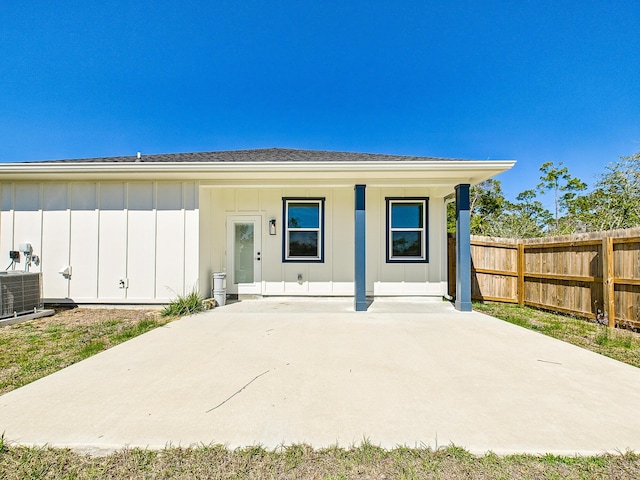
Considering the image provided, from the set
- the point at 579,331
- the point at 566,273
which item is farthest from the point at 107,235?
the point at 566,273

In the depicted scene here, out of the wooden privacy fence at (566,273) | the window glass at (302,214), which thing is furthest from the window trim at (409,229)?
the window glass at (302,214)

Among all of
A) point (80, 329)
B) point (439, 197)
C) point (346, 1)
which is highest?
point (346, 1)

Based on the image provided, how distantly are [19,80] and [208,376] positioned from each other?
1290 cm

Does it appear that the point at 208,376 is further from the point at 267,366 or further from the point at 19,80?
the point at 19,80

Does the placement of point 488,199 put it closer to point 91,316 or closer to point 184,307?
point 184,307

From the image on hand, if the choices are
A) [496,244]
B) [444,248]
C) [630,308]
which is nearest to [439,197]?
[444,248]

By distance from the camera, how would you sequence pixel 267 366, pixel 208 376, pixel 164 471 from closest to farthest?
pixel 164 471 → pixel 208 376 → pixel 267 366

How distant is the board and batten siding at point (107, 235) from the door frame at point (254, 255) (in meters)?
1.17

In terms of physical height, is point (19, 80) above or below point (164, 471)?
above

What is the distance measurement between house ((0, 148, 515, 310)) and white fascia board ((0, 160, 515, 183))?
2 cm

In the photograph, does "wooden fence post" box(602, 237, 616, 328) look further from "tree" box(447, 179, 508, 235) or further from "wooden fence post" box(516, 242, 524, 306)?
"tree" box(447, 179, 508, 235)

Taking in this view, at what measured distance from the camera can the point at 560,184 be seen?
20.2 m

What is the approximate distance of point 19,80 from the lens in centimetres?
973

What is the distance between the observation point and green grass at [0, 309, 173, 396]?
328 cm
